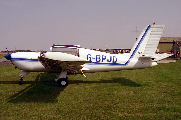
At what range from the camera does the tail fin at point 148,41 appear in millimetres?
9188

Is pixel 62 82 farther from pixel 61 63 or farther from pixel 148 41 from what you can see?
pixel 148 41

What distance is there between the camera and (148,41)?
9328mm

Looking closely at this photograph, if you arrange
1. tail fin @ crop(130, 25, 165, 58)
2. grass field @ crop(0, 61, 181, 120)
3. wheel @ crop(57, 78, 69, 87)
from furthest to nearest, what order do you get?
tail fin @ crop(130, 25, 165, 58) → wheel @ crop(57, 78, 69, 87) → grass field @ crop(0, 61, 181, 120)

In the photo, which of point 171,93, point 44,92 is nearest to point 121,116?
point 171,93

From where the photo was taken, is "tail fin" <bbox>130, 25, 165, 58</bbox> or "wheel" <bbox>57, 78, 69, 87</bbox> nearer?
"wheel" <bbox>57, 78, 69, 87</bbox>

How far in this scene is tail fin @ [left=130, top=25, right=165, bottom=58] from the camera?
9.19m

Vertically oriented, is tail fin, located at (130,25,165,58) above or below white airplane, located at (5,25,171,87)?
above

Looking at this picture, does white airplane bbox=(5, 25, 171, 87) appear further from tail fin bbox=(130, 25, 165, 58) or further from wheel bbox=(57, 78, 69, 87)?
wheel bbox=(57, 78, 69, 87)

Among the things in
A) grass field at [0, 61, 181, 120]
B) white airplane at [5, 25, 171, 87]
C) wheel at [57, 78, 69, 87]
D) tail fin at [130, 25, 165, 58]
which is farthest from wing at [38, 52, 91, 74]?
tail fin at [130, 25, 165, 58]

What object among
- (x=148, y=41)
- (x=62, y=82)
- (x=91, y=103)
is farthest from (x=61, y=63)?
(x=148, y=41)

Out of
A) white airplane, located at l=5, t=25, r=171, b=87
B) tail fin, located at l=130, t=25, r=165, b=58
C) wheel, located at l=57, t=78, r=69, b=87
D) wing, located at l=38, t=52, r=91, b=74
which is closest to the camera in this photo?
wing, located at l=38, t=52, r=91, b=74

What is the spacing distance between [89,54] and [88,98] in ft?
11.1

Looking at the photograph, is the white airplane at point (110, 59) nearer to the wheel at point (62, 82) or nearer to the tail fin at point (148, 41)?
the tail fin at point (148, 41)

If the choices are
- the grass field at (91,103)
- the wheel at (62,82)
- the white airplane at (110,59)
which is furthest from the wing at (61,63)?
the grass field at (91,103)
